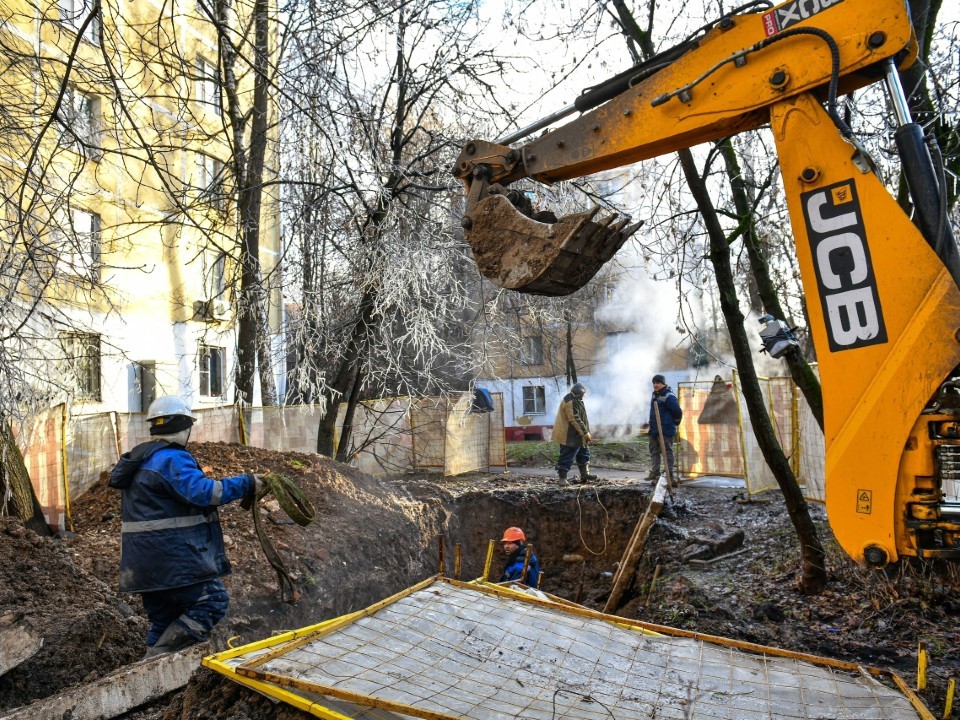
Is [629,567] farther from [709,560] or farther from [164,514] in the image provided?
[164,514]

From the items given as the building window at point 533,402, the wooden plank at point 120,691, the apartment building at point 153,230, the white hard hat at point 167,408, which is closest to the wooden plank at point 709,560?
the wooden plank at point 120,691

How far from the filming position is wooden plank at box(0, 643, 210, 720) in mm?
3838

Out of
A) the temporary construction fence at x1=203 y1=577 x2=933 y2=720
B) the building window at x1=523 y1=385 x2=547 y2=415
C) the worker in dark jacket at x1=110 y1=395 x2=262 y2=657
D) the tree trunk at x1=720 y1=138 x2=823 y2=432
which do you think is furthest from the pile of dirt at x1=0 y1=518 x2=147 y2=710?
the building window at x1=523 y1=385 x2=547 y2=415

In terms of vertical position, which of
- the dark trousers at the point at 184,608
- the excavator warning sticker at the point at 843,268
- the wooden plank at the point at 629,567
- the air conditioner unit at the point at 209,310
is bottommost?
the wooden plank at the point at 629,567

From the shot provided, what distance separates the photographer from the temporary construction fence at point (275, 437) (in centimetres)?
779

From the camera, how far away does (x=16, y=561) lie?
595 centimetres

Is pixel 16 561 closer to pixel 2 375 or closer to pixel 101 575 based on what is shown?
pixel 101 575

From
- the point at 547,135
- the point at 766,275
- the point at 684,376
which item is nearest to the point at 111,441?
the point at 547,135

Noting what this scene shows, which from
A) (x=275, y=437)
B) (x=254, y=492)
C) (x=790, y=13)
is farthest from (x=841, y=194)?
(x=275, y=437)

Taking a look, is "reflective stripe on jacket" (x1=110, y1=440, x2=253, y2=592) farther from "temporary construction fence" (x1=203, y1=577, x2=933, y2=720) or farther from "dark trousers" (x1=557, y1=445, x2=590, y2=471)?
"dark trousers" (x1=557, y1=445, x2=590, y2=471)

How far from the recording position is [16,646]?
4730mm

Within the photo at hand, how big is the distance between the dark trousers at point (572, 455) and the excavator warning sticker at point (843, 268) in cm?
954

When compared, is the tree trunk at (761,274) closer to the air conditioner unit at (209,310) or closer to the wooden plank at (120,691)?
the wooden plank at (120,691)

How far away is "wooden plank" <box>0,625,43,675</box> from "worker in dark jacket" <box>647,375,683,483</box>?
955 centimetres
